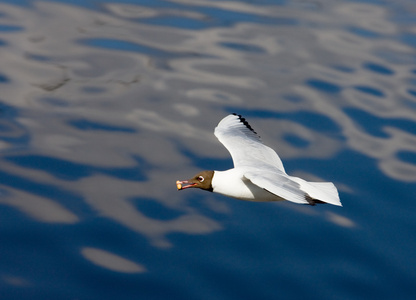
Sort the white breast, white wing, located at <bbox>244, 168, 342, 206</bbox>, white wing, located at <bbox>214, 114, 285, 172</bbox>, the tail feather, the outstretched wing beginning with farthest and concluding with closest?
white wing, located at <bbox>214, 114, 285, 172</bbox>, the white breast, the tail feather, white wing, located at <bbox>244, 168, 342, 206</bbox>, the outstretched wing

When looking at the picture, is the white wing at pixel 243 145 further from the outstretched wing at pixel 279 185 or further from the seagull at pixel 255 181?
the outstretched wing at pixel 279 185

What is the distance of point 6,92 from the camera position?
61.6 feet

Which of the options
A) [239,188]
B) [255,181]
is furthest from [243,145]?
[255,181]

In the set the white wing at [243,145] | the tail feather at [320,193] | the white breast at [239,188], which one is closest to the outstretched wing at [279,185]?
the tail feather at [320,193]

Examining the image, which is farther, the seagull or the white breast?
the white breast

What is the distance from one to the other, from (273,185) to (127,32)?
14987 mm

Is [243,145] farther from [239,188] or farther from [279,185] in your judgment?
[279,185]

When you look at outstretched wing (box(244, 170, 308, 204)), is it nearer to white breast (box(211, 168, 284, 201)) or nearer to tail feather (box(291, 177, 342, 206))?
tail feather (box(291, 177, 342, 206))

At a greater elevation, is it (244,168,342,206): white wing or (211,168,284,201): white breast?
(244,168,342,206): white wing

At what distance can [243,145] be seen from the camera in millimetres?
10812

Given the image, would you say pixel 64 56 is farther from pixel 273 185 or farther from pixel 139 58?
pixel 273 185

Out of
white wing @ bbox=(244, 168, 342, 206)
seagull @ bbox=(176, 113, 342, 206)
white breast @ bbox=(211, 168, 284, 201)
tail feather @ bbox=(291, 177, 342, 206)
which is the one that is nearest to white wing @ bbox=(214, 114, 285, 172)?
seagull @ bbox=(176, 113, 342, 206)

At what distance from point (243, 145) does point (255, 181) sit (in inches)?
89.2

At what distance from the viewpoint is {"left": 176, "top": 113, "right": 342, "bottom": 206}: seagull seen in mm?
8445
